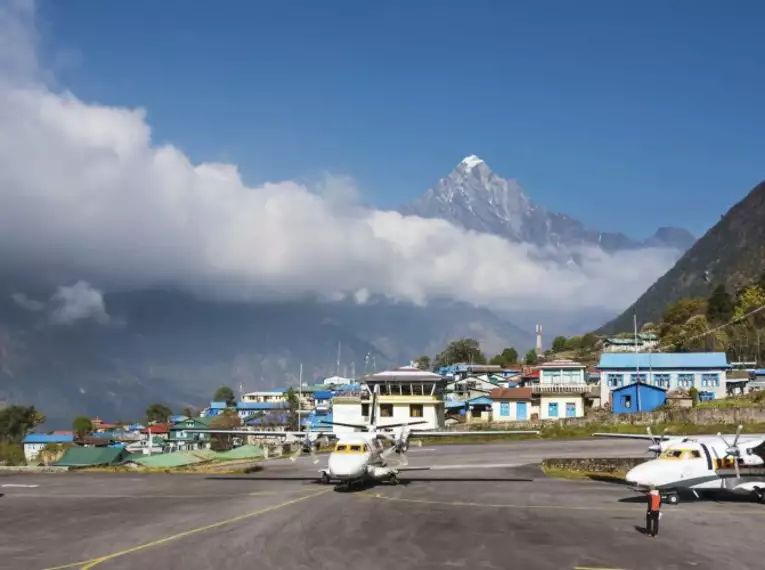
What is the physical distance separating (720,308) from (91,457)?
15302cm

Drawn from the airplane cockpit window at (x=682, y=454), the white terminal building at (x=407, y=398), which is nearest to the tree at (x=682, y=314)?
the white terminal building at (x=407, y=398)

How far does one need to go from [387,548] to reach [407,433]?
20674mm

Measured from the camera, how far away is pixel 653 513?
2827cm

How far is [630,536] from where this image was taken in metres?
28.5

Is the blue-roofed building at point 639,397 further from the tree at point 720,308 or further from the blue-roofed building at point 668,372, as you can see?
the tree at point 720,308

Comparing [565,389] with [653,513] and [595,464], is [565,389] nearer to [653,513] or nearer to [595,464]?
[595,464]

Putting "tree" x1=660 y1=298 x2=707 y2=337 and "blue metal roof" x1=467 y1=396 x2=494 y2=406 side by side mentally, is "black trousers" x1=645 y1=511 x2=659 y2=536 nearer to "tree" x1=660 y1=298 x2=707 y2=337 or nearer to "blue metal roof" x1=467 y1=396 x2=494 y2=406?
"blue metal roof" x1=467 y1=396 x2=494 y2=406

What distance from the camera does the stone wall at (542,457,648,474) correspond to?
54.3 m

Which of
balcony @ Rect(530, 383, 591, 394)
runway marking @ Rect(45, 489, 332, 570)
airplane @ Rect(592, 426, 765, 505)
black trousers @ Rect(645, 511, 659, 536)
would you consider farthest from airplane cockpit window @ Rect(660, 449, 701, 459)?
balcony @ Rect(530, 383, 591, 394)

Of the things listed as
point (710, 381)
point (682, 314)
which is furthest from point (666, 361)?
point (682, 314)

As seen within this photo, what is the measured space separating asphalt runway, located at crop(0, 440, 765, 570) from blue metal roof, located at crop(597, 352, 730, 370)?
203ft

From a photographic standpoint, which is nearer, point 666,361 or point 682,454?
point 682,454

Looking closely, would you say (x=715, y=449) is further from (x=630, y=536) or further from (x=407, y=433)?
(x=407, y=433)

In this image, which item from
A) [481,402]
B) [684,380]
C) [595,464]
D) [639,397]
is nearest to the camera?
[595,464]
